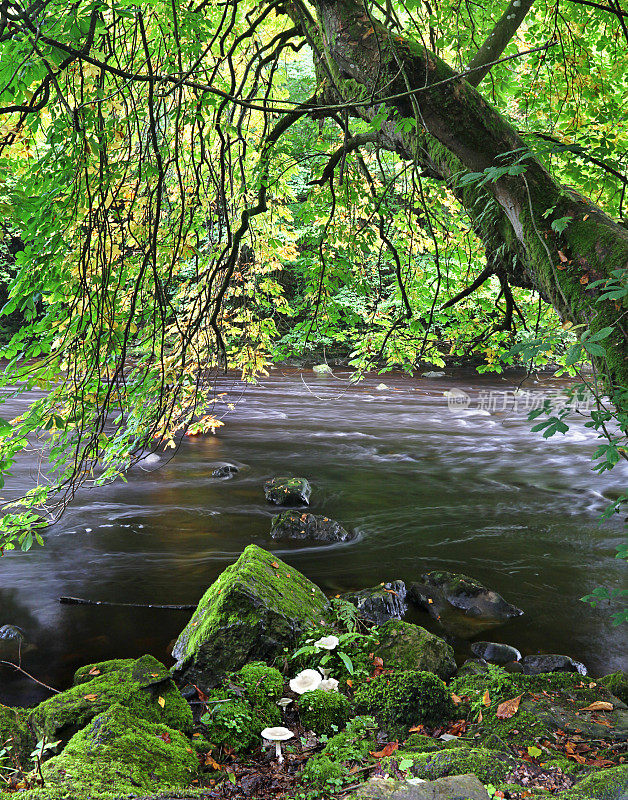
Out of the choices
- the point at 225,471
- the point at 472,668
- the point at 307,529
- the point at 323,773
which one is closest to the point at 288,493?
the point at 307,529

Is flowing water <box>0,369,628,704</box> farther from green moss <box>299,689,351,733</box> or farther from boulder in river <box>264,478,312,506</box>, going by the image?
green moss <box>299,689,351,733</box>

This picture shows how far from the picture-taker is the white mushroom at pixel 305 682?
3.45 meters

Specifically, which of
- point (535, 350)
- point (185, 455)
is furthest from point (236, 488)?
point (535, 350)

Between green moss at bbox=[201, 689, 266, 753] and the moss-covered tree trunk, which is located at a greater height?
the moss-covered tree trunk

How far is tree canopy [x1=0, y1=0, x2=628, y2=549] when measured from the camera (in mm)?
2467

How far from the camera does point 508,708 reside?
3.46 metres

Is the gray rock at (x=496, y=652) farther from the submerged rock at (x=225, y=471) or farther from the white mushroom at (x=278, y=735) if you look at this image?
the submerged rock at (x=225, y=471)

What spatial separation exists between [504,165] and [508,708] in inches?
123

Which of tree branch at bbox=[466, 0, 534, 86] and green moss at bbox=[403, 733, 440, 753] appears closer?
green moss at bbox=[403, 733, 440, 753]

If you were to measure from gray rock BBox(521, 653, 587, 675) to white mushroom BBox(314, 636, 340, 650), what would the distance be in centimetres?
199

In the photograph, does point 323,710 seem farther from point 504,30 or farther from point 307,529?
point 307,529

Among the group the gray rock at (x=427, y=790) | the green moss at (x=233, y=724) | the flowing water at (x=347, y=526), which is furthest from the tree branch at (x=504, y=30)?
the green moss at (x=233, y=724)

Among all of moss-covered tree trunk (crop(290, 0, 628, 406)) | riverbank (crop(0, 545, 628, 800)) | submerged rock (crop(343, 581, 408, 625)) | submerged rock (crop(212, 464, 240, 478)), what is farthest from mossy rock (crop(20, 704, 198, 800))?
submerged rock (crop(212, 464, 240, 478))

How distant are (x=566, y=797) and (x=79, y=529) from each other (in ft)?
23.5
